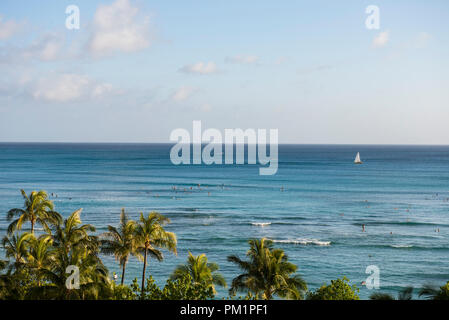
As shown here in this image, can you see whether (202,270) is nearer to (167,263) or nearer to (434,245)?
(167,263)

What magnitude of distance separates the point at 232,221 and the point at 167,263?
2877 cm

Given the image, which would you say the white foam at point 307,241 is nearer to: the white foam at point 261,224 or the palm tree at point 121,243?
the white foam at point 261,224

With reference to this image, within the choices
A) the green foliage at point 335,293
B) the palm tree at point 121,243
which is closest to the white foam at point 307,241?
the green foliage at point 335,293

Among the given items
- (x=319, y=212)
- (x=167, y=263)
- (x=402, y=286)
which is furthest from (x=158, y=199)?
(x=402, y=286)

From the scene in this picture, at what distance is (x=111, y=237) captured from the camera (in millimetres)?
35375

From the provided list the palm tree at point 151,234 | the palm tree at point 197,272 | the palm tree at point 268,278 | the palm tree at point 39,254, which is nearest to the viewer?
the palm tree at point 39,254

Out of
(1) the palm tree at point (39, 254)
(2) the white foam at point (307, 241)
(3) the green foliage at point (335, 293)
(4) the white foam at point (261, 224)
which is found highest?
(4) the white foam at point (261, 224)

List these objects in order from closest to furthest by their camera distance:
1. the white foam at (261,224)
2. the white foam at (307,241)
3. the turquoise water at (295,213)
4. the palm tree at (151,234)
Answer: the palm tree at (151,234), the turquoise water at (295,213), the white foam at (307,241), the white foam at (261,224)

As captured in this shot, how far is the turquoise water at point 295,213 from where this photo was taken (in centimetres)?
6145

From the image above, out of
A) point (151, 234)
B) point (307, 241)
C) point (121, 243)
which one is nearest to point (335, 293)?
point (151, 234)

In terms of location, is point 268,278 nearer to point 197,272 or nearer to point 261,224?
point 197,272

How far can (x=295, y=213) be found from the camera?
96688 mm

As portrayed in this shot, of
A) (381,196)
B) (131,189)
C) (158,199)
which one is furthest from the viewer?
(131,189)

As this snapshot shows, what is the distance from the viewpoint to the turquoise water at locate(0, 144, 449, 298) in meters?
61.5
